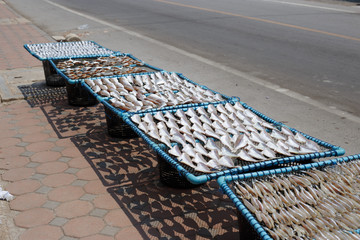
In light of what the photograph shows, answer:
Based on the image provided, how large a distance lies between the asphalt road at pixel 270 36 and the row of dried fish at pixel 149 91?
2.91 m

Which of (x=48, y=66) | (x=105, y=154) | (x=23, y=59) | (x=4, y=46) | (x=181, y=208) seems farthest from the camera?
(x=4, y=46)

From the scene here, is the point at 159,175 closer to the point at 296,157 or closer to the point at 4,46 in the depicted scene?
the point at 296,157

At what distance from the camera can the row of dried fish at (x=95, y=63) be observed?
6215 mm

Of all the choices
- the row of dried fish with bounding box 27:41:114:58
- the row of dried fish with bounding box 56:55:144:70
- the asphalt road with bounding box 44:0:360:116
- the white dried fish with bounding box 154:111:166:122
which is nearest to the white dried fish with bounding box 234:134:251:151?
the white dried fish with bounding box 154:111:166:122

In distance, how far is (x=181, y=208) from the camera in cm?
366

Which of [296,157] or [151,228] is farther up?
[296,157]

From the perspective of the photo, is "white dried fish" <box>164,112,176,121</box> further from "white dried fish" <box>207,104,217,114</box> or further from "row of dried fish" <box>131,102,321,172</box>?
"white dried fish" <box>207,104,217,114</box>

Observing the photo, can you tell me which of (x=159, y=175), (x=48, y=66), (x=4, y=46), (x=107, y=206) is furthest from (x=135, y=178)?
(x=4, y=46)

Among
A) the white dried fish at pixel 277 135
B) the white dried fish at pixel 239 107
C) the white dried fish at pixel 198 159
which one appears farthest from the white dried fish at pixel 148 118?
the white dried fish at pixel 277 135

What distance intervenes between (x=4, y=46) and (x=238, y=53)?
22.3ft

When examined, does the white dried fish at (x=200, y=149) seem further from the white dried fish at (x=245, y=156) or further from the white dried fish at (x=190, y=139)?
the white dried fish at (x=245, y=156)

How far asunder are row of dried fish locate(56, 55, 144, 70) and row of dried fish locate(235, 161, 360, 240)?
4.09 m

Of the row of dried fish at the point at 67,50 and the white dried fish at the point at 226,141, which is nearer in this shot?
the white dried fish at the point at 226,141

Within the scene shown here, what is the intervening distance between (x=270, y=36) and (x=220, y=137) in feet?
31.0
